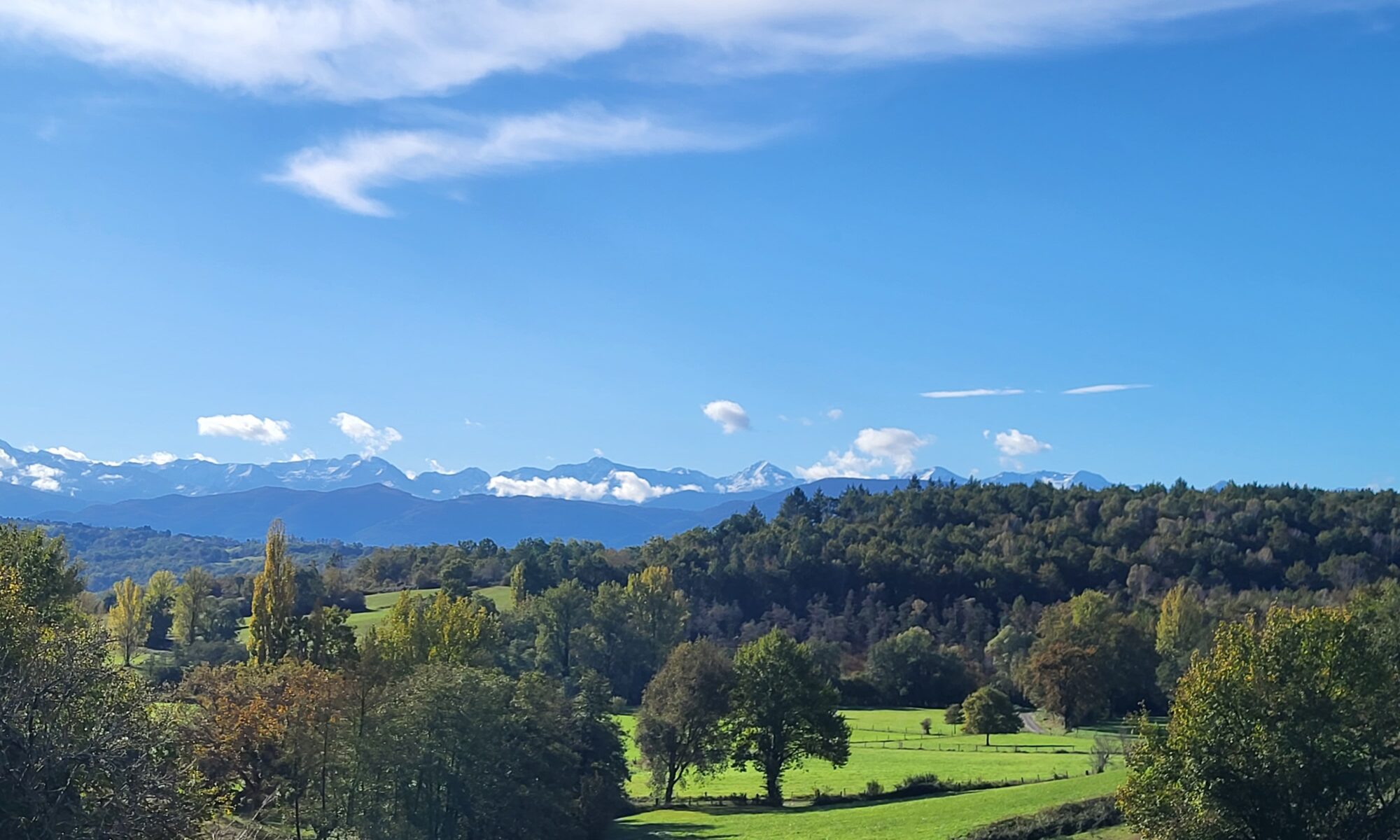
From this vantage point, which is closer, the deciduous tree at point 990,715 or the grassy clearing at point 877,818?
the grassy clearing at point 877,818

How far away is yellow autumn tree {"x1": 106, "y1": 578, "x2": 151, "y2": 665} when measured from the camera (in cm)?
10803

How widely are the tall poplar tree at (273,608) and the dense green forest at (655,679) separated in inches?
6.8

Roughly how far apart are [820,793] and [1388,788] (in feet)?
108

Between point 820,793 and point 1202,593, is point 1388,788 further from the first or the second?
point 1202,593

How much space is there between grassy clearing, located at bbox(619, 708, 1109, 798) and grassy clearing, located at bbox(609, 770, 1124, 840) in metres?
7.01

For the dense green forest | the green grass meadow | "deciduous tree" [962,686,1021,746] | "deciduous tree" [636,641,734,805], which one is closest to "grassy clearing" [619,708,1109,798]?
"deciduous tree" [962,686,1021,746]

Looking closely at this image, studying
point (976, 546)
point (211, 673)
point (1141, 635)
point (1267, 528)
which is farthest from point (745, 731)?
point (1267, 528)

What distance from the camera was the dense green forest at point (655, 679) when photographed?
22.3m

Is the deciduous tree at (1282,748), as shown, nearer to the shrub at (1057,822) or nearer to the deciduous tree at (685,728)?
the shrub at (1057,822)

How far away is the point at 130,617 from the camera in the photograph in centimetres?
11150

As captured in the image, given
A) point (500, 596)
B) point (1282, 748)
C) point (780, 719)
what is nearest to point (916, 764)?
point (780, 719)

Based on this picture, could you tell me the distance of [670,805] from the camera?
60.6 m

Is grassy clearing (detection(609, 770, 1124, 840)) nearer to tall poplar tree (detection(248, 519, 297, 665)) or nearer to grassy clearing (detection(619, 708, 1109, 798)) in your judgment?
grassy clearing (detection(619, 708, 1109, 798))

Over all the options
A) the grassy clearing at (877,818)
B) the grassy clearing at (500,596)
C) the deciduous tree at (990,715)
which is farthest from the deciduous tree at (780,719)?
the grassy clearing at (500,596)
